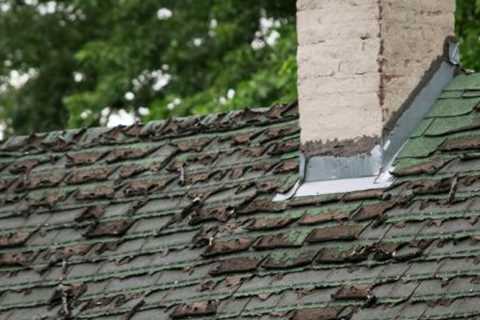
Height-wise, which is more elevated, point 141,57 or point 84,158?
point 84,158

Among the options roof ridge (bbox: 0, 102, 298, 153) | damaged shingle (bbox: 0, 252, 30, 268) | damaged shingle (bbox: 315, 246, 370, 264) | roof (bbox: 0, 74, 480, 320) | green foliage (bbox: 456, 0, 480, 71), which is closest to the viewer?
roof (bbox: 0, 74, 480, 320)

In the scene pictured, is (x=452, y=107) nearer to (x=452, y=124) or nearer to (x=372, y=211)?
(x=452, y=124)

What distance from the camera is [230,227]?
37.7ft

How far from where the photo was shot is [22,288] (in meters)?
11.9

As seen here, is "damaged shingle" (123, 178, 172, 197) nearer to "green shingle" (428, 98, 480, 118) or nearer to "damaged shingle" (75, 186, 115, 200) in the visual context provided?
"damaged shingle" (75, 186, 115, 200)

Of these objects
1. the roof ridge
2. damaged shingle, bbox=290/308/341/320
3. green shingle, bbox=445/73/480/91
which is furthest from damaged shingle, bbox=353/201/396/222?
the roof ridge

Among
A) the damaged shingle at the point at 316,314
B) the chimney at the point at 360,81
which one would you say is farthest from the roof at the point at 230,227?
the chimney at the point at 360,81

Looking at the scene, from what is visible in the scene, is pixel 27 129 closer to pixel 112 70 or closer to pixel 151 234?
pixel 112 70

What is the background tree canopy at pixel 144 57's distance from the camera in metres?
20.6

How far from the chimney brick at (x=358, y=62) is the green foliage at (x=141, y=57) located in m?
6.38

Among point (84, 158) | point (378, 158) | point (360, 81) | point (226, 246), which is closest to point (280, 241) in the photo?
point (226, 246)

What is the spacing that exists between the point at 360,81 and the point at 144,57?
1380 centimetres

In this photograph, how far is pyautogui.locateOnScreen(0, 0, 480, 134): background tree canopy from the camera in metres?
20.6

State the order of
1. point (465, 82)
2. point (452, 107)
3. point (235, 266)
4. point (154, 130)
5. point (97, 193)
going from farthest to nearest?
point (154, 130) → point (97, 193) → point (465, 82) → point (452, 107) → point (235, 266)
